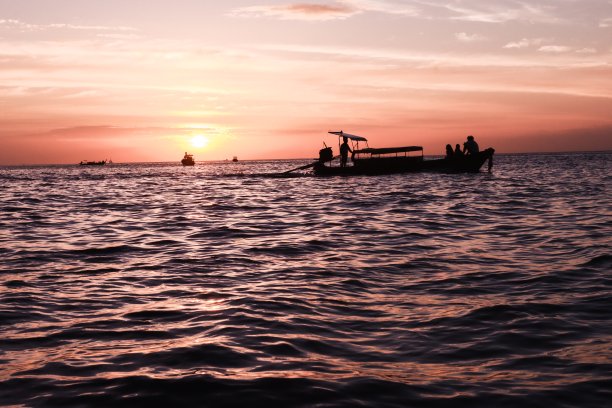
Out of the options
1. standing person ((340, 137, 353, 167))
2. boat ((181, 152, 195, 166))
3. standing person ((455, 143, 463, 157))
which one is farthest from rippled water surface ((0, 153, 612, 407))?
boat ((181, 152, 195, 166))

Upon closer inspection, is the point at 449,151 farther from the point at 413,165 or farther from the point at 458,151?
the point at 413,165

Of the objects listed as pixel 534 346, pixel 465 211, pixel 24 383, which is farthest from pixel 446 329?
pixel 465 211

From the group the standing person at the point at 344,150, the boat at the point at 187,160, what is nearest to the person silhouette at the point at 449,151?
the standing person at the point at 344,150

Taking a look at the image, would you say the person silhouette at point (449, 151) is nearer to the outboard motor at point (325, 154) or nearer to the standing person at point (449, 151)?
the standing person at point (449, 151)

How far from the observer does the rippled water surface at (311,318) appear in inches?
186

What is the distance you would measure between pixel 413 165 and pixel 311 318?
38.3 metres

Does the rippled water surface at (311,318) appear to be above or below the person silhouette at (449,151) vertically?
below

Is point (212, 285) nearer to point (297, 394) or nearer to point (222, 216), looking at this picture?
point (297, 394)

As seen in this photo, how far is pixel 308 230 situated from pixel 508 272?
23.1 ft

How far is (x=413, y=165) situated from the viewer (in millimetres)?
44031

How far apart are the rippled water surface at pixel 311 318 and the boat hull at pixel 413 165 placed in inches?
1118

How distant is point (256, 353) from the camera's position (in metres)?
5.65

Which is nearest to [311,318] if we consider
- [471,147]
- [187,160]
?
[471,147]

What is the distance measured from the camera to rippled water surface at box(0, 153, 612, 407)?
4727 millimetres
